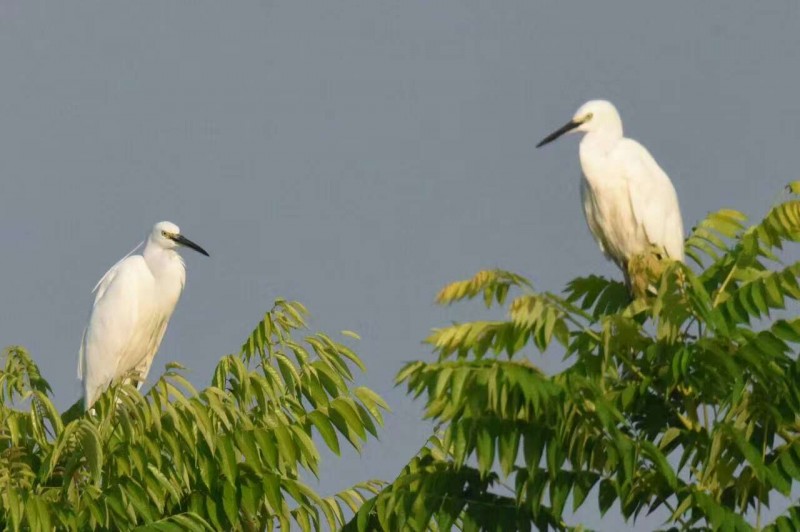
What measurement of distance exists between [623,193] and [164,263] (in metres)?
3.17

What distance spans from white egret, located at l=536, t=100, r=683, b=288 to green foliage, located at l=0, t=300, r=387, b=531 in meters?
2.33

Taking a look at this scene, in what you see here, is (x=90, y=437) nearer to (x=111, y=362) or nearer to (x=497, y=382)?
(x=497, y=382)

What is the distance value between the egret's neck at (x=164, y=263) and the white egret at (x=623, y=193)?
279 centimetres

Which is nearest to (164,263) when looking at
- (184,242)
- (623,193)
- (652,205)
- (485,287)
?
(184,242)

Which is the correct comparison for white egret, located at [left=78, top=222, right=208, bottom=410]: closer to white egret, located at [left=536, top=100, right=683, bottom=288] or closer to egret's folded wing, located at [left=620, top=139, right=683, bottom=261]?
white egret, located at [left=536, top=100, right=683, bottom=288]

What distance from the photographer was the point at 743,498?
5.32 metres

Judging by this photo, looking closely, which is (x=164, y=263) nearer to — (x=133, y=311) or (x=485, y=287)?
(x=133, y=311)

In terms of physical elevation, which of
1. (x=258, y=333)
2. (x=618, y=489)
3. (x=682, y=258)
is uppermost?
(x=682, y=258)

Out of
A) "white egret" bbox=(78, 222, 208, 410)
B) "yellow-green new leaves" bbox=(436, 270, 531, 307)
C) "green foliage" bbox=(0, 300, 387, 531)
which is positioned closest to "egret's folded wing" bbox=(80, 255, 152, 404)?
"white egret" bbox=(78, 222, 208, 410)

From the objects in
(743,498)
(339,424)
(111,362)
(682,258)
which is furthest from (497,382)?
(111,362)

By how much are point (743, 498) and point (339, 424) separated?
5.86 feet

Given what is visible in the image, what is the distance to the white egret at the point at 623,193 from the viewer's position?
845 centimetres

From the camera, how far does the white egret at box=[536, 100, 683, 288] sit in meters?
8.45

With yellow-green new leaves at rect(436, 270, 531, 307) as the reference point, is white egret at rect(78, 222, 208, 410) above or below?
above
